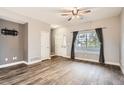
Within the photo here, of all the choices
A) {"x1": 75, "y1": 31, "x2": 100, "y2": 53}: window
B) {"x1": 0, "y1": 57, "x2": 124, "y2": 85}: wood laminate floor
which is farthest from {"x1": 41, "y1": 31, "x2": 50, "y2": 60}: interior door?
{"x1": 0, "y1": 57, "x2": 124, "y2": 85}: wood laminate floor

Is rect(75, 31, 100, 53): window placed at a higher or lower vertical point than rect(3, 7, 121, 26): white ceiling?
lower

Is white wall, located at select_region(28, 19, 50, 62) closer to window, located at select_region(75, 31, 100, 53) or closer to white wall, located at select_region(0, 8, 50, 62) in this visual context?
white wall, located at select_region(0, 8, 50, 62)

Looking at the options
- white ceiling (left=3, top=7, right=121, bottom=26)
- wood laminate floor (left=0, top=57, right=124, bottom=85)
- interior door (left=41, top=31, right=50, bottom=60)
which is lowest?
wood laminate floor (left=0, top=57, right=124, bottom=85)

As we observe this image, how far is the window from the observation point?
6.13 meters

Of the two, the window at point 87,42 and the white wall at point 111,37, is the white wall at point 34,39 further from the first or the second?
the white wall at point 111,37

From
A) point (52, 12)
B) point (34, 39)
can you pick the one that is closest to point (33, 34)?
point (34, 39)

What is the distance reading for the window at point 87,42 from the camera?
241 inches

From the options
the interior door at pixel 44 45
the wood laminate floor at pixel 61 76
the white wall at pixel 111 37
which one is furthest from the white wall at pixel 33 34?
the white wall at pixel 111 37

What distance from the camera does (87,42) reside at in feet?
21.6

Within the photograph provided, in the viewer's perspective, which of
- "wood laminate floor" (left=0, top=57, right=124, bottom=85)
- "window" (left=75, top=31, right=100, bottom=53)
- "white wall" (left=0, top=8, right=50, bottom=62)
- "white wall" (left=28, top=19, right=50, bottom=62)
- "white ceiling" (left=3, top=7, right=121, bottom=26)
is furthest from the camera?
"window" (left=75, top=31, right=100, bottom=53)

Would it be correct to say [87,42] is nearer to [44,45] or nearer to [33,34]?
[44,45]
